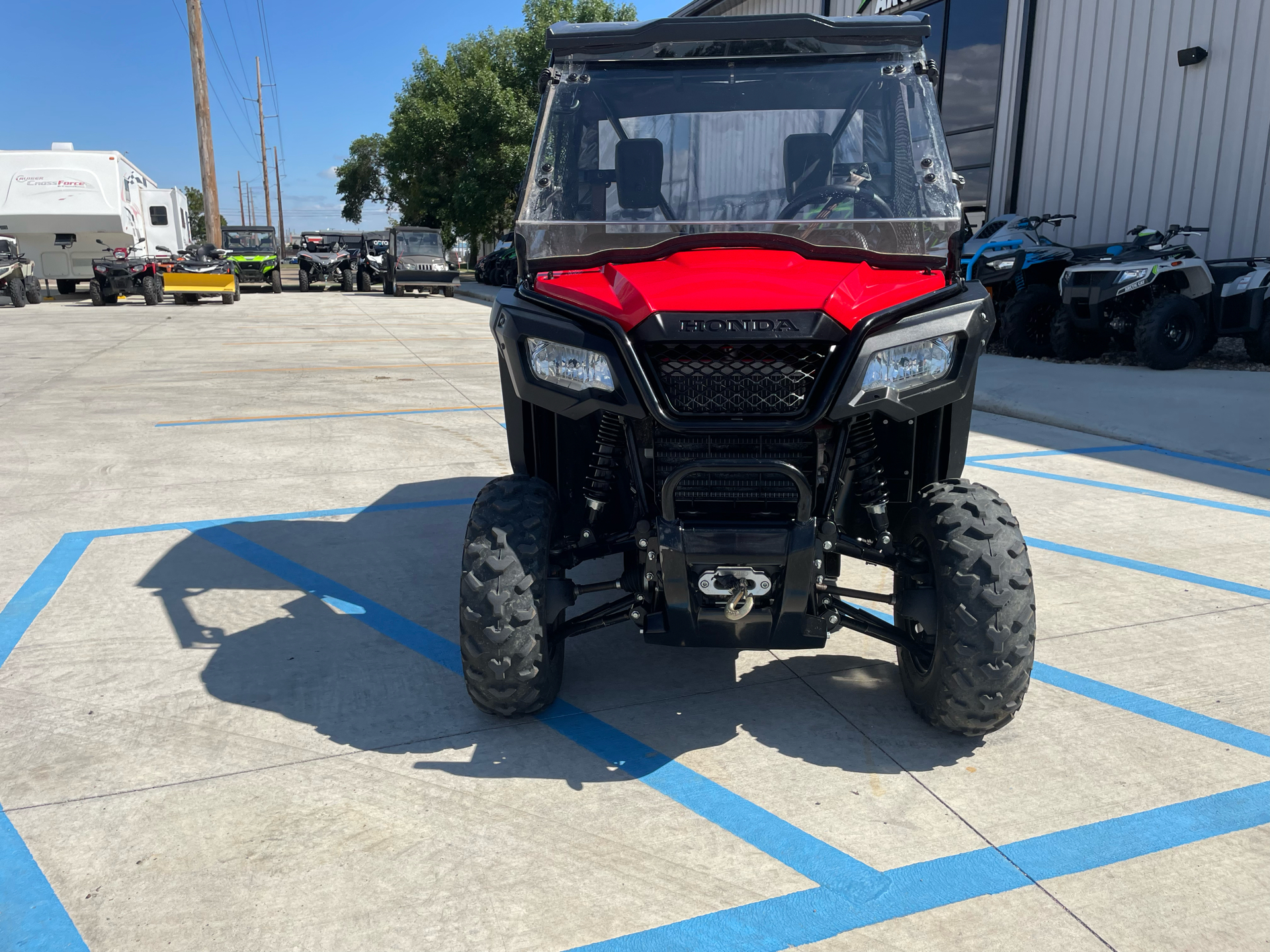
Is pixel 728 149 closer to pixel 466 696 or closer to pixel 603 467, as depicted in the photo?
pixel 603 467

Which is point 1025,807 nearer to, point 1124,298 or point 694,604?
point 694,604

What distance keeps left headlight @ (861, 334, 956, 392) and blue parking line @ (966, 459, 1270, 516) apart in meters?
4.14

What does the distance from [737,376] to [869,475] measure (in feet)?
2.05

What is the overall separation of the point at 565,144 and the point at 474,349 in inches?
457

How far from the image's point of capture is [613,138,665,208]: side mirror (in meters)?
3.53

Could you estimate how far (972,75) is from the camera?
17.7 metres

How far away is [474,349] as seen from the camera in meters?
14.9

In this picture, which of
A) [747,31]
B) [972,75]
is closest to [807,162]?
[747,31]

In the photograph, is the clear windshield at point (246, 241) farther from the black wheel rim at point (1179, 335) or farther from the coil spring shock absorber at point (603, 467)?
the coil spring shock absorber at point (603, 467)

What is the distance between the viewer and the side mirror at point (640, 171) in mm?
3533

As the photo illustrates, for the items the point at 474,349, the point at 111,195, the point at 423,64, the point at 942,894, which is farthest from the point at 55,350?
the point at 423,64

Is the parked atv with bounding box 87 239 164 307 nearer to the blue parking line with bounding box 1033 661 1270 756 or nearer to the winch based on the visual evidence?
the winch

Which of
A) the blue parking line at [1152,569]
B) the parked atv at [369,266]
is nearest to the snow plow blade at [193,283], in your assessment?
the parked atv at [369,266]

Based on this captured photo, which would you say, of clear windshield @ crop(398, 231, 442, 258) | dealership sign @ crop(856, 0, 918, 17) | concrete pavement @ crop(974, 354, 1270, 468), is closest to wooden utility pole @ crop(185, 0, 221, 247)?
clear windshield @ crop(398, 231, 442, 258)
